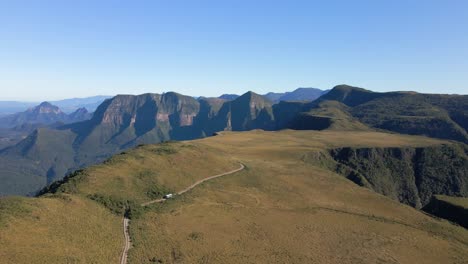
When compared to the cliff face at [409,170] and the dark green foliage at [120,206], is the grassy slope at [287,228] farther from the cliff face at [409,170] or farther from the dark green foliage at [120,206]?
the cliff face at [409,170]

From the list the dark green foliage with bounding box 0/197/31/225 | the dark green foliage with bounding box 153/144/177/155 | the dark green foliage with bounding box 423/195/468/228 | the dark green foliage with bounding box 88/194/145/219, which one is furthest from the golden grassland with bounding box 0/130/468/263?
the dark green foliage with bounding box 423/195/468/228

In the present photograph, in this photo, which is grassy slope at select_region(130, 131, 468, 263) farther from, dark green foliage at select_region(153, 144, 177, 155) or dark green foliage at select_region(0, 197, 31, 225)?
dark green foliage at select_region(153, 144, 177, 155)

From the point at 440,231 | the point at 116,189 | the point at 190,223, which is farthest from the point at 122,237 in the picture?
the point at 440,231

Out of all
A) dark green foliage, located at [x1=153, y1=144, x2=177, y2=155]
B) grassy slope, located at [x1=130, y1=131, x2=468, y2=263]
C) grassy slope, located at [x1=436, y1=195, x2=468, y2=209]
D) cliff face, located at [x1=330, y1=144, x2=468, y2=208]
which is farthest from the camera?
cliff face, located at [x1=330, y1=144, x2=468, y2=208]

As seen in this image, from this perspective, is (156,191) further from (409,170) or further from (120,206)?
(409,170)

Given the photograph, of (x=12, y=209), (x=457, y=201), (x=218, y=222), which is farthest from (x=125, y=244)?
(x=457, y=201)

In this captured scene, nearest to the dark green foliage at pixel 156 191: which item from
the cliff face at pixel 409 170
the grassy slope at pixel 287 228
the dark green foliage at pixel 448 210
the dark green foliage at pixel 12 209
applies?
the grassy slope at pixel 287 228
